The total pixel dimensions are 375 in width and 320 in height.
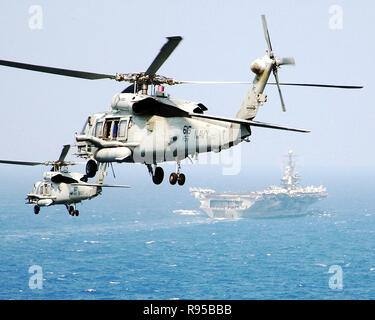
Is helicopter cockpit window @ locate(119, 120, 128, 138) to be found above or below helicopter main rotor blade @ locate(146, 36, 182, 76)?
below

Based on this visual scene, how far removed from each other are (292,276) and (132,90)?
12329 centimetres

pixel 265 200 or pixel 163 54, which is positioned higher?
pixel 163 54

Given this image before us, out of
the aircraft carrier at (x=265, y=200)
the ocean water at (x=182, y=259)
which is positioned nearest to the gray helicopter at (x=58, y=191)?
the ocean water at (x=182, y=259)

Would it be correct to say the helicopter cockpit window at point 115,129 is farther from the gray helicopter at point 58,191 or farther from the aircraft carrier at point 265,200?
the aircraft carrier at point 265,200

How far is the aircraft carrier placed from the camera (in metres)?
174

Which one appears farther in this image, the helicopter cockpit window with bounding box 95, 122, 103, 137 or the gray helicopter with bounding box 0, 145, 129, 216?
the gray helicopter with bounding box 0, 145, 129, 216

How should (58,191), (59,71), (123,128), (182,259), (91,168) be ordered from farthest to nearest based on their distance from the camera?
(182,259)
(58,191)
(91,168)
(123,128)
(59,71)

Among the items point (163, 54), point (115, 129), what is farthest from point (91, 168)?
point (163, 54)

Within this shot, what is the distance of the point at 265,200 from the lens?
178 meters

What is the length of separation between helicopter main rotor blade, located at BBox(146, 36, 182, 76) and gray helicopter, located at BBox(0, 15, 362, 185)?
0.12 ft

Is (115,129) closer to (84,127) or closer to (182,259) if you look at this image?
(84,127)

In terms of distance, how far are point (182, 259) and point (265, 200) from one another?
119 feet

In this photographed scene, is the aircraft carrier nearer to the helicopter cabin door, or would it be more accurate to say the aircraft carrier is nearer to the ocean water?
the ocean water

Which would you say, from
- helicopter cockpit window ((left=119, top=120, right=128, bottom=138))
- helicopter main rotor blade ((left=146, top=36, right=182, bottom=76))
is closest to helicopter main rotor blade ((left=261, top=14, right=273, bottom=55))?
helicopter main rotor blade ((left=146, top=36, right=182, bottom=76))
